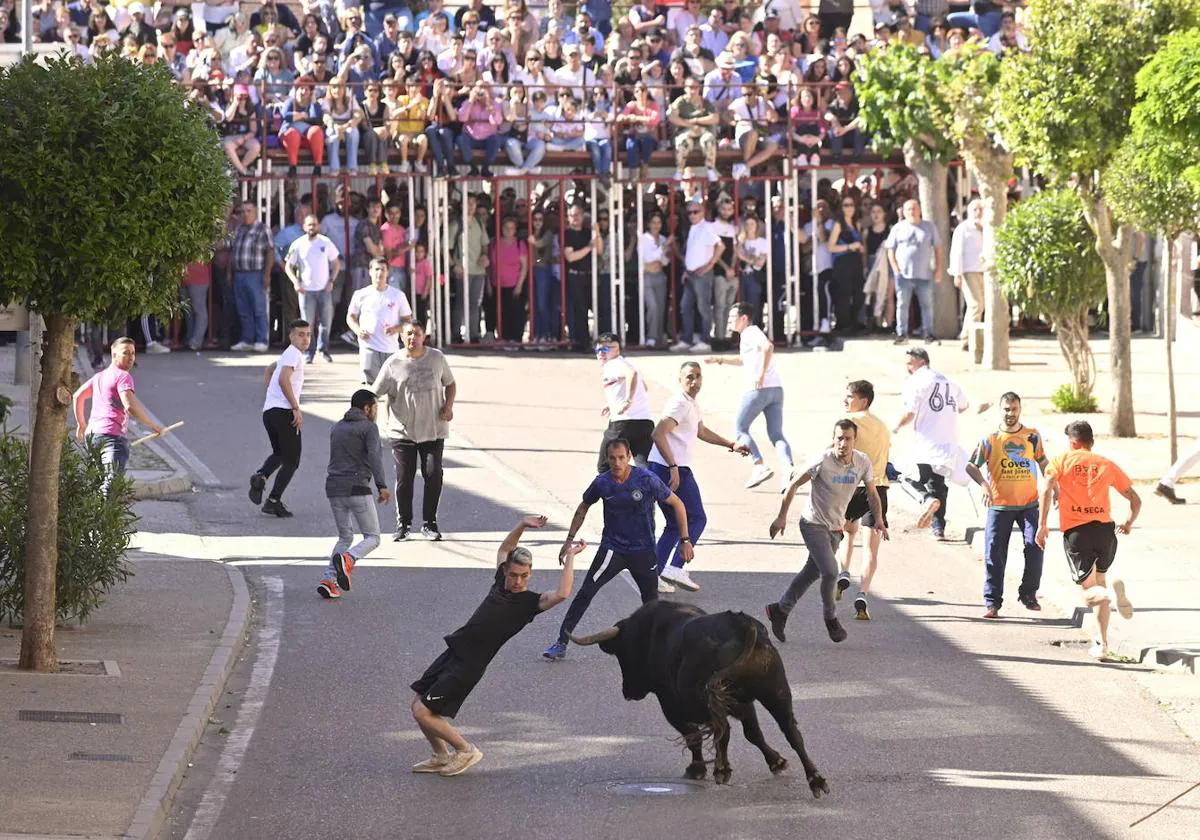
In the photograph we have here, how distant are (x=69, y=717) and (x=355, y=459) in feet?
14.7

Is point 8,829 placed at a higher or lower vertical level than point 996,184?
lower

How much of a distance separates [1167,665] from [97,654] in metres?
6.97

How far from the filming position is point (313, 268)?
26.8 meters

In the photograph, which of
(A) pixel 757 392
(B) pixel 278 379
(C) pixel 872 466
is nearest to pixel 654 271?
Result: (A) pixel 757 392

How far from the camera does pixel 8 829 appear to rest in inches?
346

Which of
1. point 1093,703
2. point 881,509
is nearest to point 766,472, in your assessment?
point 881,509

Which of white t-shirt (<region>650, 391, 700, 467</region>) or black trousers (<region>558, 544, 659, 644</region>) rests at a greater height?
white t-shirt (<region>650, 391, 700, 467</region>)

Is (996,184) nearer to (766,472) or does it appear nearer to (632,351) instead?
(632,351)

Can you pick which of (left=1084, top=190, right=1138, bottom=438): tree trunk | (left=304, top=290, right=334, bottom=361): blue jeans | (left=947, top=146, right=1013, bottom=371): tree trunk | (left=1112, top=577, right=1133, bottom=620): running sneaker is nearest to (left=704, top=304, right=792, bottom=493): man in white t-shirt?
(left=1084, top=190, right=1138, bottom=438): tree trunk

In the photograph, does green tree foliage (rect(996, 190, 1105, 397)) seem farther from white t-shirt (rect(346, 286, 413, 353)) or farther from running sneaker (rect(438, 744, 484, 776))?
running sneaker (rect(438, 744, 484, 776))

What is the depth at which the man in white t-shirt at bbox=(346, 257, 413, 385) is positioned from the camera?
21281 mm

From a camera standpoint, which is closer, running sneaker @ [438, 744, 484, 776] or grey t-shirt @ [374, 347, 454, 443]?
running sneaker @ [438, 744, 484, 776]

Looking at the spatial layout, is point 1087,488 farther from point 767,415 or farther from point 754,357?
point 767,415

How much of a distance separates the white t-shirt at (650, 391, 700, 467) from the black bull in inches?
207
